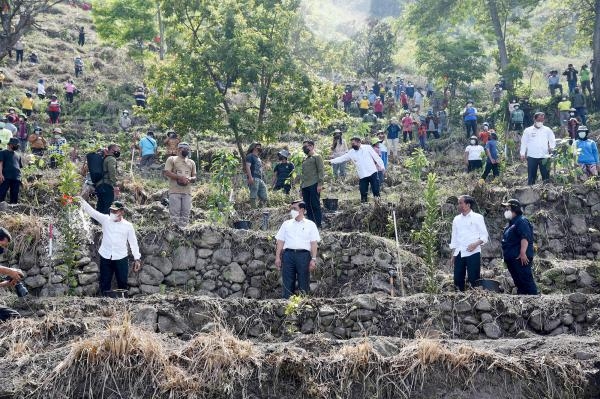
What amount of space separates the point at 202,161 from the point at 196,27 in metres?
3.78

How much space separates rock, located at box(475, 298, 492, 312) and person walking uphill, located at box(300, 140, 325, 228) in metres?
4.04

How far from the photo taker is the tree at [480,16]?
33081 millimetres

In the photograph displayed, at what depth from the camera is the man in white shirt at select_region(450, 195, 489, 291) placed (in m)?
11.4

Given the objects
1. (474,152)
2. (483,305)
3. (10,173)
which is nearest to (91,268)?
(10,173)

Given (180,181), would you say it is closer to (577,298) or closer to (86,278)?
(86,278)

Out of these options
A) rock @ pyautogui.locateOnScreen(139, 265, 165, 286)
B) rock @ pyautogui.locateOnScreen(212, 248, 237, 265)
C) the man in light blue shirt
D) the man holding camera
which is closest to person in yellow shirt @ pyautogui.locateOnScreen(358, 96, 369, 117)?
the man in light blue shirt

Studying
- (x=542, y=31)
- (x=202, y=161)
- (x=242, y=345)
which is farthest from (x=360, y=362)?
(x=542, y=31)

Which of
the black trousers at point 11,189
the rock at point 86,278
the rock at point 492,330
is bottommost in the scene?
the rock at point 492,330

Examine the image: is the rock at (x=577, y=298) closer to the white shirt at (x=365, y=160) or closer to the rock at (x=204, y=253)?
the white shirt at (x=365, y=160)

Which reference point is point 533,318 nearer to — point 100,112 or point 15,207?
point 15,207

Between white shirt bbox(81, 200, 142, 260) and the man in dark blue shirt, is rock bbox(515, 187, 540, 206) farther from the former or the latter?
white shirt bbox(81, 200, 142, 260)

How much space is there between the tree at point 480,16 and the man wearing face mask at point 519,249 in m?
21.9

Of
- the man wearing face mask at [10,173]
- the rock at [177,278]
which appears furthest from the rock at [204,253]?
the man wearing face mask at [10,173]

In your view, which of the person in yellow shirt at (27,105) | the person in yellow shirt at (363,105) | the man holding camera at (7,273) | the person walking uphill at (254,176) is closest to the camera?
the man holding camera at (7,273)
